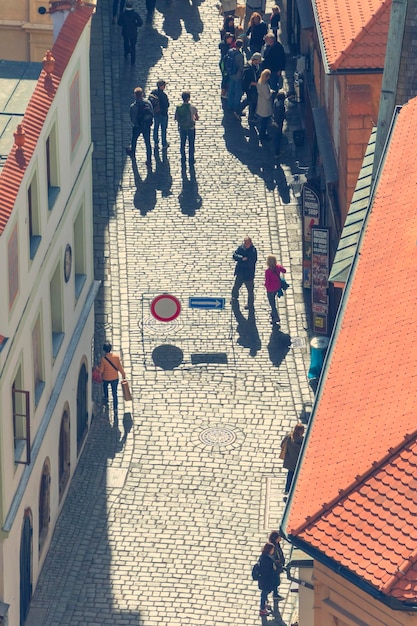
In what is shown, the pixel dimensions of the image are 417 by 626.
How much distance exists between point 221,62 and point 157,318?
13.6 m

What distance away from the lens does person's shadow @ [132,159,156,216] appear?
203ft

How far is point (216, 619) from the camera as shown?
47938mm

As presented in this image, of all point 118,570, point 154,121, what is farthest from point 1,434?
point 154,121

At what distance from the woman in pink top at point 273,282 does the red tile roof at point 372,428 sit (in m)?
13.6

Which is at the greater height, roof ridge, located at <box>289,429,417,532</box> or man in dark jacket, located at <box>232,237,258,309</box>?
man in dark jacket, located at <box>232,237,258,309</box>

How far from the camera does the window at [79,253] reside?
51750 mm

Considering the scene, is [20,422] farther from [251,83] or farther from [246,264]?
[251,83]

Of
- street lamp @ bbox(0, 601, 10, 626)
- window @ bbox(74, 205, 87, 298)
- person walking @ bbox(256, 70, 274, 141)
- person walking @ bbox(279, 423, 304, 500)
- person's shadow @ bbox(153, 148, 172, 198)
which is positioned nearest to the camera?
street lamp @ bbox(0, 601, 10, 626)

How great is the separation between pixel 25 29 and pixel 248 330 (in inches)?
391

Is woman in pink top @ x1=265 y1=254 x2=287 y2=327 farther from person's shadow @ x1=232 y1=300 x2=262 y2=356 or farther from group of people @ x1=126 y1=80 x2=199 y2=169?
group of people @ x1=126 y1=80 x2=199 y2=169

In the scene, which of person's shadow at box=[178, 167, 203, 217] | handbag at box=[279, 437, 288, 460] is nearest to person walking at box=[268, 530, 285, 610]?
handbag at box=[279, 437, 288, 460]

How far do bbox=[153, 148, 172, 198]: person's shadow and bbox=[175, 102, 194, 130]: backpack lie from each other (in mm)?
1560

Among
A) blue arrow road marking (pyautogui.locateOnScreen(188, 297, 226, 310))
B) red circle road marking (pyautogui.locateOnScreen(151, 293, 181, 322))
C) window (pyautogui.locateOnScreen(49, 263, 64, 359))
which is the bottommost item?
window (pyautogui.locateOnScreen(49, 263, 64, 359))

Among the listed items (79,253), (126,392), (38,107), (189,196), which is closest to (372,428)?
(38,107)
